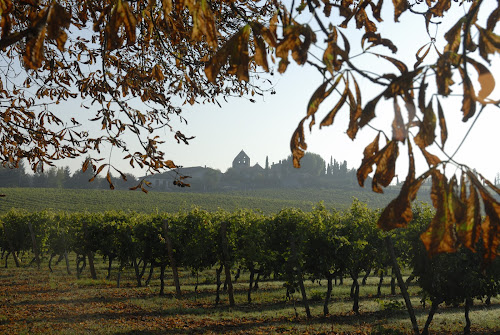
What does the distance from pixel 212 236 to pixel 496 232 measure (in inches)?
546

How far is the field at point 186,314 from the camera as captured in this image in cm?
892

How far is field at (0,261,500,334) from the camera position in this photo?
8.92 metres

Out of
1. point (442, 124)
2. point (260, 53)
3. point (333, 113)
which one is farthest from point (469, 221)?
point (260, 53)

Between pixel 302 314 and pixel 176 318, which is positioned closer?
pixel 176 318

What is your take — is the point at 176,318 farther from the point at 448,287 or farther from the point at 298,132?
the point at 298,132

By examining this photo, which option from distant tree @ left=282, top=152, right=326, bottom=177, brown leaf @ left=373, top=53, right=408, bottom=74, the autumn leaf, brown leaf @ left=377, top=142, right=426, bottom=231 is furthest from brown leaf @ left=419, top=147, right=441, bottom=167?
distant tree @ left=282, top=152, right=326, bottom=177

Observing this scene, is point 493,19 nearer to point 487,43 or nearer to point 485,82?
point 487,43

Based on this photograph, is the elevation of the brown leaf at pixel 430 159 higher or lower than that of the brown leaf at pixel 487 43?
lower

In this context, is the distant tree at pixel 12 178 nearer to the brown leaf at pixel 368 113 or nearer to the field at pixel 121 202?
the field at pixel 121 202

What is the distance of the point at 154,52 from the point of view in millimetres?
5379

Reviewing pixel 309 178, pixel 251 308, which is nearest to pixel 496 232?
pixel 251 308

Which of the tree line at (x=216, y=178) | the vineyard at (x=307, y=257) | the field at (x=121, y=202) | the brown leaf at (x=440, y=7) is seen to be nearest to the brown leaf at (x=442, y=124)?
the brown leaf at (x=440, y=7)

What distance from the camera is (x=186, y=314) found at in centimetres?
1088

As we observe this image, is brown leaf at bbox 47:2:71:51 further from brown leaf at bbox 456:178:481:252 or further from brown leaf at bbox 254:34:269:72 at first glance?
brown leaf at bbox 456:178:481:252
